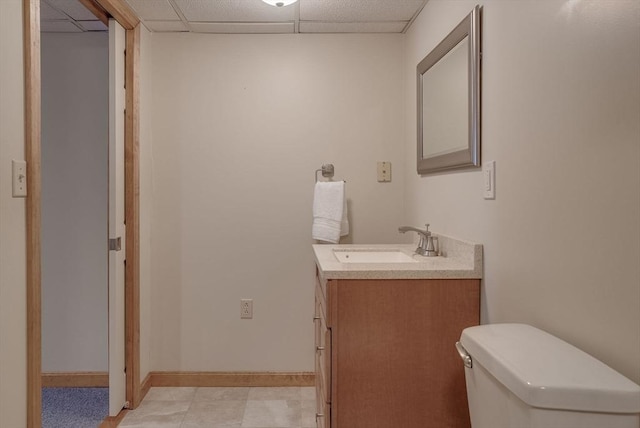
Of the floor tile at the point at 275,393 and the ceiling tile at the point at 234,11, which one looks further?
the floor tile at the point at 275,393

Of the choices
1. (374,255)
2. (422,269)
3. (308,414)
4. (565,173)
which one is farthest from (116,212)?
(565,173)

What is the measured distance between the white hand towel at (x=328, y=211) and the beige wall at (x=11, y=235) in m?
1.37

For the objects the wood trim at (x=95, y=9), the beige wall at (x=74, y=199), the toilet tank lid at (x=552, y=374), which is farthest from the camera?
the beige wall at (x=74, y=199)

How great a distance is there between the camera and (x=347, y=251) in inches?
78.7

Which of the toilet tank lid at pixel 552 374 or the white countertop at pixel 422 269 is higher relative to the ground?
the white countertop at pixel 422 269

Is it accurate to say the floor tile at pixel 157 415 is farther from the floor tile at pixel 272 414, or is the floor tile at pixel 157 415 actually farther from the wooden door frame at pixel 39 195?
the floor tile at pixel 272 414

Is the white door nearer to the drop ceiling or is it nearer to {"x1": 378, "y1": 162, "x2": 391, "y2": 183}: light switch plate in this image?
the drop ceiling

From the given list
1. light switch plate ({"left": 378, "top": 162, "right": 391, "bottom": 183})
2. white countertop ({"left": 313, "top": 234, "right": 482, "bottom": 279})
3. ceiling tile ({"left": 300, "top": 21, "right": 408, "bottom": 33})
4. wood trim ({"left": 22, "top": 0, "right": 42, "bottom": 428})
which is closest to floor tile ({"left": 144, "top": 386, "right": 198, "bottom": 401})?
wood trim ({"left": 22, "top": 0, "right": 42, "bottom": 428})

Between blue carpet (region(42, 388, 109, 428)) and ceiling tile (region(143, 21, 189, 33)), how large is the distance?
205 cm

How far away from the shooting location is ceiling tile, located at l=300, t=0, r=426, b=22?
2068 mm

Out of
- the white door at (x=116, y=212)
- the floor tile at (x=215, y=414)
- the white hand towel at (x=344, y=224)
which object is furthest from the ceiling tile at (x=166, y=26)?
the floor tile at (x=215, y=414)

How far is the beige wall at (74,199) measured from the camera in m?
2.43

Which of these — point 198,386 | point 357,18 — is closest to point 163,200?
point 198,386

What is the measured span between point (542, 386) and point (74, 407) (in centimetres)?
235
